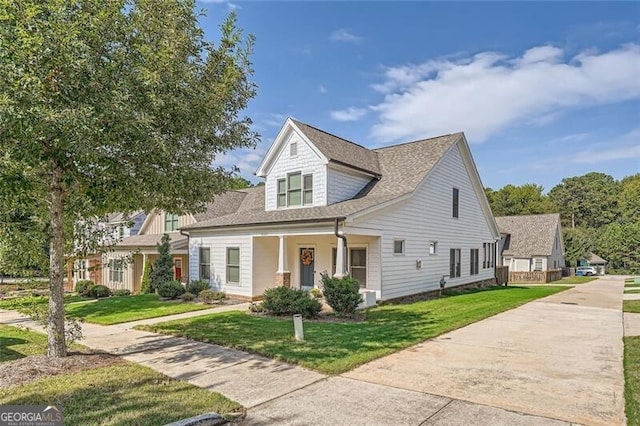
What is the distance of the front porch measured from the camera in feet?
48.4

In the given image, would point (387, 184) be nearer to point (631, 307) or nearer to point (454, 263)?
point (454, 263)

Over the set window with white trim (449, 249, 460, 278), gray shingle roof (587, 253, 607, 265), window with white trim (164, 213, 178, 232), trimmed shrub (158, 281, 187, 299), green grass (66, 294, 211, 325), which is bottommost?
gray shingle roof (587, 253, 607, 265)

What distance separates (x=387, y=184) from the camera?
56.0 ft

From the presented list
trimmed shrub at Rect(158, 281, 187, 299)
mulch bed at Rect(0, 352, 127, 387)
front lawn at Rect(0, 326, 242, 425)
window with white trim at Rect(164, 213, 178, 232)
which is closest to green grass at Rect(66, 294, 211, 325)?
trimmed shrub at Rect(158, 281, 187, 299)

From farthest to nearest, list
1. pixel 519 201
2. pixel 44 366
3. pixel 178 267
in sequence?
pixel 519 201
pixel 178 267
pixel 44 366

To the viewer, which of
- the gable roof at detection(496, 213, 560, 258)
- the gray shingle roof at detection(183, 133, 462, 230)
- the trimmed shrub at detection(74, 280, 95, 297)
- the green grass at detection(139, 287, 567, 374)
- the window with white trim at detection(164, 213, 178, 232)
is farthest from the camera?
the gable roof at detection(496, 213, 560, 258)

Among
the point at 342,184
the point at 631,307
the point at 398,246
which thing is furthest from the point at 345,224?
the point at 631,307

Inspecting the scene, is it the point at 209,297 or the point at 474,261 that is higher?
the point at 474,261

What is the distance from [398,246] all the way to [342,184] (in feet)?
11.3

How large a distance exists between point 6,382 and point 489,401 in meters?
6.90

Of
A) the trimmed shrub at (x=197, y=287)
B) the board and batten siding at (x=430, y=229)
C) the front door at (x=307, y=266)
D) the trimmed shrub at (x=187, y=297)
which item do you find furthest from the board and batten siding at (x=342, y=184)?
the trimmed shrub at (x=187, y=297)

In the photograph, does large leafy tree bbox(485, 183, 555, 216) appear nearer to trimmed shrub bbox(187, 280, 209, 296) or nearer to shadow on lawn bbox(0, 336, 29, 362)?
trimmed shrub bbox(187, 280, 209, 296)

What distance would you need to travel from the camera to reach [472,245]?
2178cm

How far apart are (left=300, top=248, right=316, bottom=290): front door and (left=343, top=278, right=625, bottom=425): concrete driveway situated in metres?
7.83
